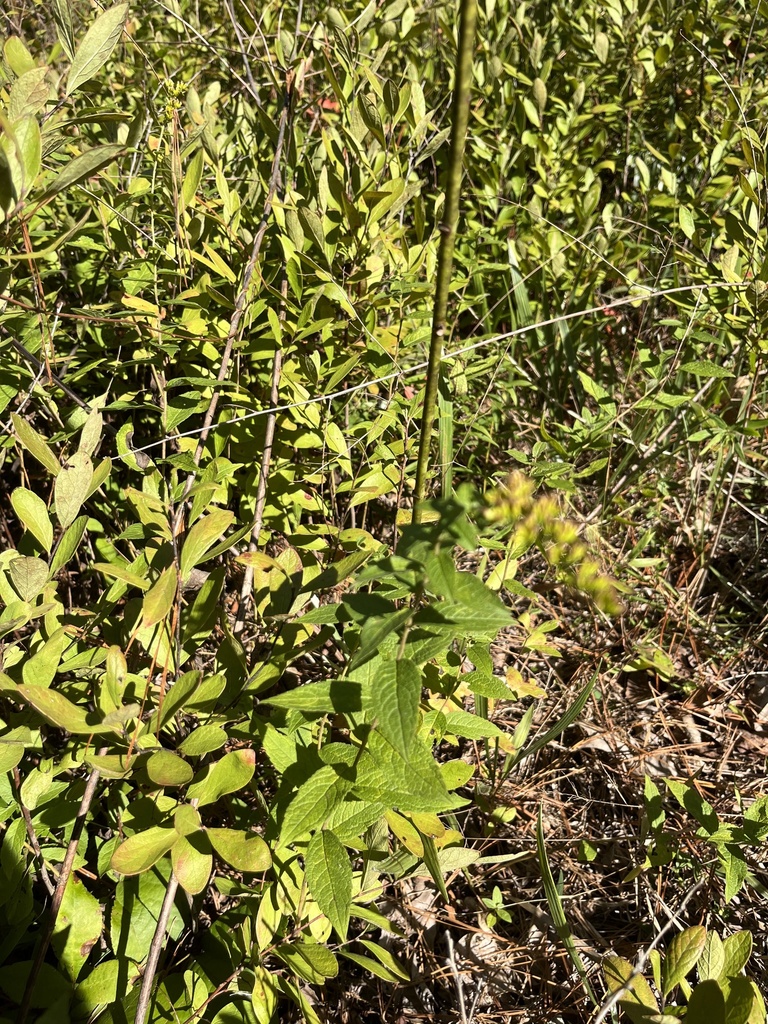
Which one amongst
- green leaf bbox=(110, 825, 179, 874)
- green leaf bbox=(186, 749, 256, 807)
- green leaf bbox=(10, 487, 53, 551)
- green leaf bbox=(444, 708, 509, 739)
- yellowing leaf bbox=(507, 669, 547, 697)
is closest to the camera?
green leaf bbox=(110, 825, 179, 874)

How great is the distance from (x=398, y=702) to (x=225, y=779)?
353mm

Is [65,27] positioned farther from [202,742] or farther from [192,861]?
[192,861]

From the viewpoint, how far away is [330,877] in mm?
956

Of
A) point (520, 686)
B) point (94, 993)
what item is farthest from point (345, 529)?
point (94, 993)

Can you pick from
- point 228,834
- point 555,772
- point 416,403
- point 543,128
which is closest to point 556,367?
point 543,128

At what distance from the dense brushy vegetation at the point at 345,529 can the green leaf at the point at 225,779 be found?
1 cm

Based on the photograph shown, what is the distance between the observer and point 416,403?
1.56 metres

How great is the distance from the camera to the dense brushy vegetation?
99 cm

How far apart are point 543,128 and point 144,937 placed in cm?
267

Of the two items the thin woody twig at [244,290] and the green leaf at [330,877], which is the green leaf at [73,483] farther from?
the green leaf at [330,877]

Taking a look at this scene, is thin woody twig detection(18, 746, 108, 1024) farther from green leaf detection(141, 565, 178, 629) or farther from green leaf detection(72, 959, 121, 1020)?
green leaf detection(141, 565, 178, 629)

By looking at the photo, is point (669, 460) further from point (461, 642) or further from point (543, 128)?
point (543, 128)

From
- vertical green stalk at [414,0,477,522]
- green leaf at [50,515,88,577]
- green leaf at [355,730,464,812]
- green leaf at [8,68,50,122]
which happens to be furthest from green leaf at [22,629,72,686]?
green leaf at [8,68,50,122]

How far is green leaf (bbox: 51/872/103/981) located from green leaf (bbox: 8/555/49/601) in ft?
1.70
